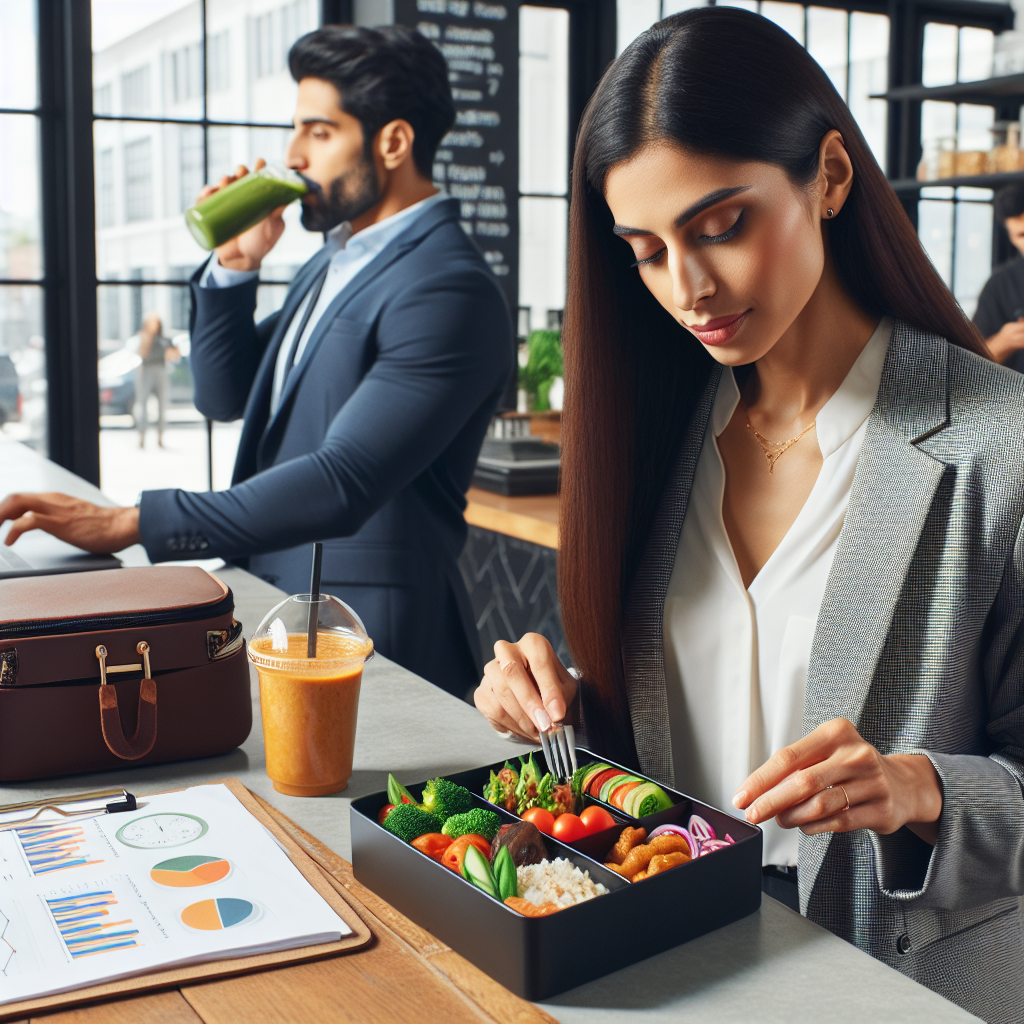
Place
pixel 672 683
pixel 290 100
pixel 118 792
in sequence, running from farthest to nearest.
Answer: pixel 290 100
pixel 672 683
pixel 118 792

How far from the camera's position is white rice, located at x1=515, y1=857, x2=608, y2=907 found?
75 cm

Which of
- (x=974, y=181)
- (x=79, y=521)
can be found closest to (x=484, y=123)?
(x=974, y=181)

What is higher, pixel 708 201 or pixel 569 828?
pixel 708 201

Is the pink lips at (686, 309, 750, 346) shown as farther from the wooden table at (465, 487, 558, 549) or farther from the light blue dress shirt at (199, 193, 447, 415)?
the wooden table at (465, 487, 558, 549)

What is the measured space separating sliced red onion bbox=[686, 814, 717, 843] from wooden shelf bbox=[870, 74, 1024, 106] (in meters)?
4.15

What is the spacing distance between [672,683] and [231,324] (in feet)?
4.47

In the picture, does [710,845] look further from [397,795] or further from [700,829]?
[397,795]

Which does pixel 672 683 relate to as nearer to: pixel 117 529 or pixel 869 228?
pixel 869 228

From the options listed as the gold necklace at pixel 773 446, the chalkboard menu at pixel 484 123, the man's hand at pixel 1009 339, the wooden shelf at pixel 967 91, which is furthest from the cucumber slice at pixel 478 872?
the wooden shelf at pixel 967 91

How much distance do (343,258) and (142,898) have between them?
4.85 ft

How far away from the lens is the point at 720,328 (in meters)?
1.07

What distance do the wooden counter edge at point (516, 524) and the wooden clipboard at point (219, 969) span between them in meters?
2.12

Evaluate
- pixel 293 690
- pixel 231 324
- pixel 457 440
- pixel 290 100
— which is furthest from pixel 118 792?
pixel 290 100

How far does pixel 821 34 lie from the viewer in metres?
5.21
